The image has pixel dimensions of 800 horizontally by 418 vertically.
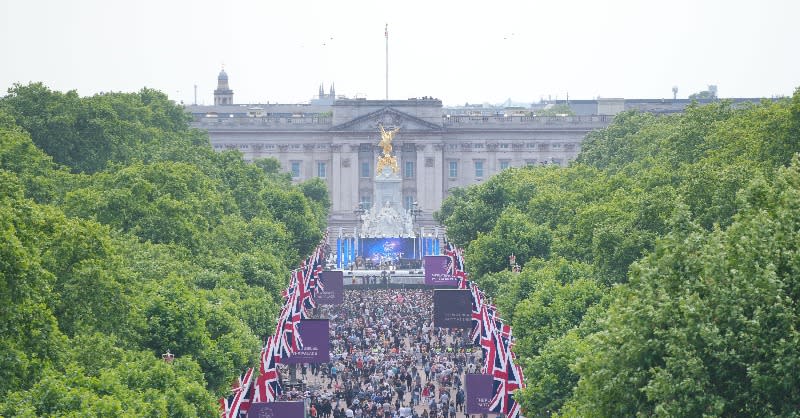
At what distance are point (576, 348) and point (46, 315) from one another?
52.1 ft

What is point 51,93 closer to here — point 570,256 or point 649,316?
point 570,256

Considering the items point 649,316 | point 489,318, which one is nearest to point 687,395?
point 649,316

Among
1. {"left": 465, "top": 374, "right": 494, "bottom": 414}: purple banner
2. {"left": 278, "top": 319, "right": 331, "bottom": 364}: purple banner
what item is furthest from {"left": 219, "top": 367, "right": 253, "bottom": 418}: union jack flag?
{"left": 278, "top": 319, "right": 331, "bottom": 364}: purple banner

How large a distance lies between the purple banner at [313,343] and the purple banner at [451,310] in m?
9.27

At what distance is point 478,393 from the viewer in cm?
6800

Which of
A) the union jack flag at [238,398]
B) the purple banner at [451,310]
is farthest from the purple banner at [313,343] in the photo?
the union jack flag at [238,398]

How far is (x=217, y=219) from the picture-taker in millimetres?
97250

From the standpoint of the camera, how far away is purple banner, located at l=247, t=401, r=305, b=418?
6288 cm

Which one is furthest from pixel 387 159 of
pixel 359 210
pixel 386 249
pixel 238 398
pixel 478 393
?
pixel 238 398

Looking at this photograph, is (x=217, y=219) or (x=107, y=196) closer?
(x=107, y=196)

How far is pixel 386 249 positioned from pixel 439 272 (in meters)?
30.0

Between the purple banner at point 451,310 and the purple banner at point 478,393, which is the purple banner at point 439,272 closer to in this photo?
the purple banner at point 451,310

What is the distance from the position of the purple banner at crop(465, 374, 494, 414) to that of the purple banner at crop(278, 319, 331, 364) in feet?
40.7

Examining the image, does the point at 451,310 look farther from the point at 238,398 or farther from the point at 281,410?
the point at 238,398
